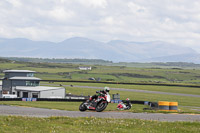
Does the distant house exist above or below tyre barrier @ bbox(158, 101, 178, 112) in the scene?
above

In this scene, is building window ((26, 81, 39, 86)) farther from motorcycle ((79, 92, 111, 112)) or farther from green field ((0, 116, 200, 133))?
green field ((0, 116, 200, 133))

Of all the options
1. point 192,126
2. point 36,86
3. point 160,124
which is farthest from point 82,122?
point 36,86

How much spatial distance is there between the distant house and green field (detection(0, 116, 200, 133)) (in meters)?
45.8

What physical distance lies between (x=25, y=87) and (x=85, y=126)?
172 feet

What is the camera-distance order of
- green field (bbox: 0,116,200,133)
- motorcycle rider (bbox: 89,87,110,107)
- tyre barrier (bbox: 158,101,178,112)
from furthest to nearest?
tyre barrier (bbox: 158,101,178,112) → motorcycle rider (bbox: 89,87,110,107) → green field (bbox: 0,116,200,133)

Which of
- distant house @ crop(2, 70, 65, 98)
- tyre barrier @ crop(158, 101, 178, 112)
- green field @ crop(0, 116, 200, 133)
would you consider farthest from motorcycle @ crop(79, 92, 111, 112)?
distant house @ crop(2, 70, 65, 98)

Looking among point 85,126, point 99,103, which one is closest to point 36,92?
point 99,103

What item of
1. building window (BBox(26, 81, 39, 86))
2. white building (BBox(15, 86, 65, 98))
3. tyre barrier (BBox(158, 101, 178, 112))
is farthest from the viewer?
building window (BBox(26, 81, 39, 86))

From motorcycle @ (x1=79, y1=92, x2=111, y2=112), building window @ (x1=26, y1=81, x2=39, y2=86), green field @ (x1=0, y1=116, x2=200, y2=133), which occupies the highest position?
building window @ (x1=26, y1=81, x2=39, y2=86)

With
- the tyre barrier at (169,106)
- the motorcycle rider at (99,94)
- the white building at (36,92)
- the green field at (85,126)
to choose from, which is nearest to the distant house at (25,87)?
the white building at (36,92)

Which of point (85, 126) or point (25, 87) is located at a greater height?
point (25, 87)

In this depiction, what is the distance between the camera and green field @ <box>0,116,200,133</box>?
49.3 feet

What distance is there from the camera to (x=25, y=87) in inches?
2628

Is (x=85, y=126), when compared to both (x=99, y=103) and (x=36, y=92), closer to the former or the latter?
(x=99, y=103)
